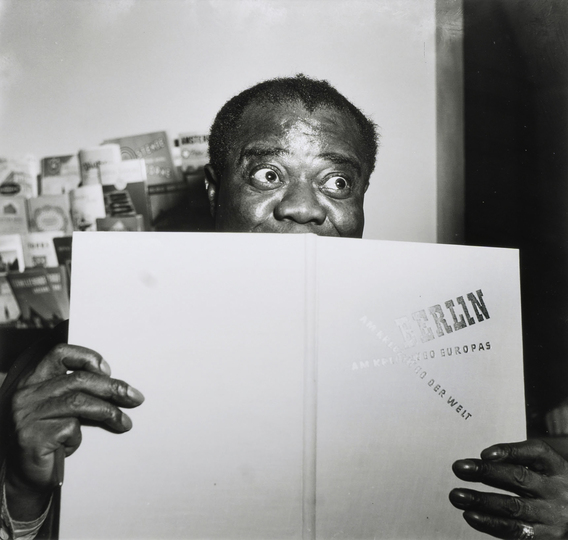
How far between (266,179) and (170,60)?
0.72m

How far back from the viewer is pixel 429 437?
0.76 metres

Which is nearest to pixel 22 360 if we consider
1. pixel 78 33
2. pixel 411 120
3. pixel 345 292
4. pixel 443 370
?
pixel 345 292

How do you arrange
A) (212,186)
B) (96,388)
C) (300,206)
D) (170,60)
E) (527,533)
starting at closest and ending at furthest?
(96,388) < (527,533) < (300,206) < (212,186) < (170,60)

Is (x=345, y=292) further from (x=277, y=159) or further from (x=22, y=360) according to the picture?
(x=22, y=360)

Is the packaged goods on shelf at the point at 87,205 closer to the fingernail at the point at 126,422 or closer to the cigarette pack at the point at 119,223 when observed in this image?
the cigarette pack at the point at 119,223

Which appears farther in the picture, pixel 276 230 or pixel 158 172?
pixel 158 172

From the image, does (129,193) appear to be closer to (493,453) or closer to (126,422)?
(126,422)

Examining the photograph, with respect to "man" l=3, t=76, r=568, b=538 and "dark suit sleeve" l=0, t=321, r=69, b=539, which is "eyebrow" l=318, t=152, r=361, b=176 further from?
"dark suit sleeve" l=0, t=321, r=69, b=539

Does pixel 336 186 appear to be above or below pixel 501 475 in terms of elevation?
above

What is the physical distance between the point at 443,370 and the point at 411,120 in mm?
1113

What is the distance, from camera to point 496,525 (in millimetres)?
776

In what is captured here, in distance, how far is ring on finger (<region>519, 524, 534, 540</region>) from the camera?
0.79 metres

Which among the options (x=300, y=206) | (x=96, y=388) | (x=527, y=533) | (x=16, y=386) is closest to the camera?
(x=96, y=388)

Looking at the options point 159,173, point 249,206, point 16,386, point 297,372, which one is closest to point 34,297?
point 159,173
